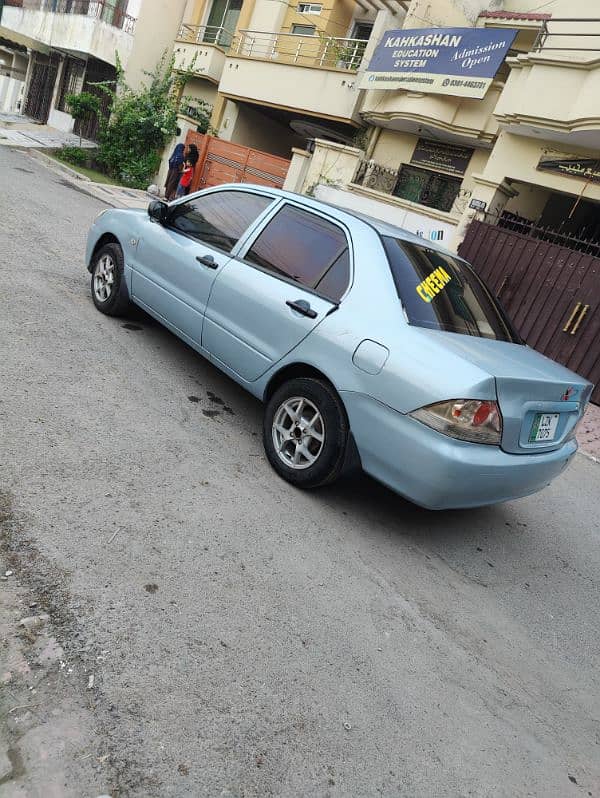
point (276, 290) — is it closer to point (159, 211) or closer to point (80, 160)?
point (159, 211)

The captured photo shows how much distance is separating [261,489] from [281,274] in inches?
57.1

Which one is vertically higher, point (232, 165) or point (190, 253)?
point (232, 165)

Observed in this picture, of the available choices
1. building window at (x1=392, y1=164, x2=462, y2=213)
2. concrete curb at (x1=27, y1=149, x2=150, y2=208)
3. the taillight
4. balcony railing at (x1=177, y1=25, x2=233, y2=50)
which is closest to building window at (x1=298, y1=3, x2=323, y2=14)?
balcony railing at (x1=177, y1=25, x2=233, y2=50)

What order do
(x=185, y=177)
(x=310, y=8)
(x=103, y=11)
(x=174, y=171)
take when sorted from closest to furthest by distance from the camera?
(x=185, y=177) → (x=174, y=171) → (x=310, y=8) → (x=103, y=11)

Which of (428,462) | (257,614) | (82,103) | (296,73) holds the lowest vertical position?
(257,614)

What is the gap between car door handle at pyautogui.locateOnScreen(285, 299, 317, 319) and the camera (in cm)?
371

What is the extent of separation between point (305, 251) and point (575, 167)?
911cm

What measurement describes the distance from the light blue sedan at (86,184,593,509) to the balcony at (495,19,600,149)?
763 cm

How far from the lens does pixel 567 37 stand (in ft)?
38.5

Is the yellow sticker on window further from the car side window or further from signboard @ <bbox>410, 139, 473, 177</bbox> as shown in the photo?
signboard @ <bbox>410, 139, 473, 177</bbox>

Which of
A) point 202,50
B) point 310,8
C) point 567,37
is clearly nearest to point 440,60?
point 567,37

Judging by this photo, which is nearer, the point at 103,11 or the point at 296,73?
the point at 296,73

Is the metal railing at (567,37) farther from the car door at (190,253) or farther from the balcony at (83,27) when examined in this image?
the balcony at (83,27)

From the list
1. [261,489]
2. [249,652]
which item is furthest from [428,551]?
[249,652]
